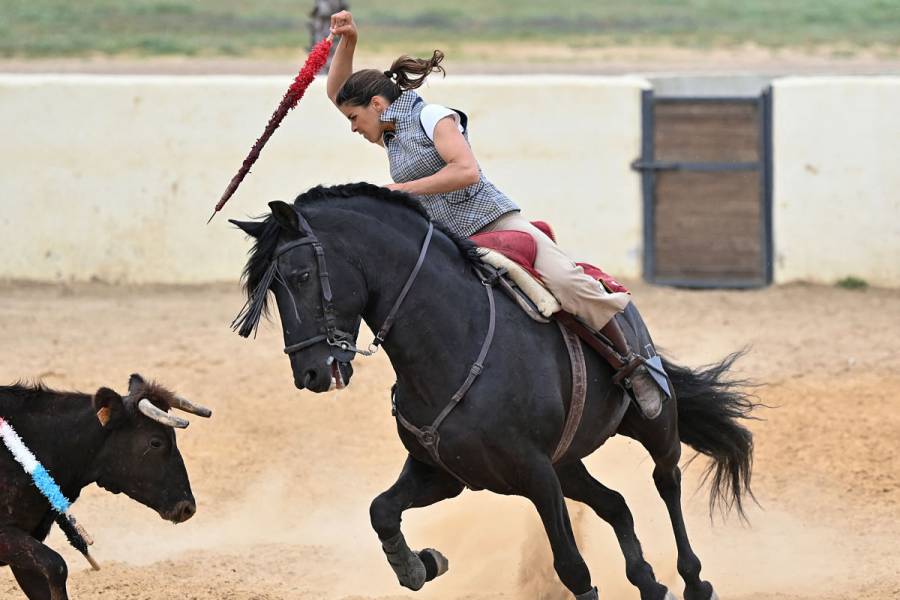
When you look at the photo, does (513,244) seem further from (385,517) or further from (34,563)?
(34,563)

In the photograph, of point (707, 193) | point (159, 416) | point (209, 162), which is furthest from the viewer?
point (707, 193)

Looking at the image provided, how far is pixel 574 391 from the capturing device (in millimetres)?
6320

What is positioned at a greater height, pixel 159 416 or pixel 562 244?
pixel 159 416

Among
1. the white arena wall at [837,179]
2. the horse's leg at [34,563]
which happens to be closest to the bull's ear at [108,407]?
the horse's leg at [34,563]

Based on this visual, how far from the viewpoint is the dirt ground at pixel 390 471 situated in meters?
7.96

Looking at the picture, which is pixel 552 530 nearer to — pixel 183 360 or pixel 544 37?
pixel 183 360

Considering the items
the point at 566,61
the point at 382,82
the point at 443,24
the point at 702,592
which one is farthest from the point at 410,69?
the point at 443,24

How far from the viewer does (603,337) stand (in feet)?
21.5

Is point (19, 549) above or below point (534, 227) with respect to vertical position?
below

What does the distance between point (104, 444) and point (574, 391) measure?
200 centimetres

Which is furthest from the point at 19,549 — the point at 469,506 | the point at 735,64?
the point at 735,64

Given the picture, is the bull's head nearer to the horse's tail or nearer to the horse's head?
the horse's head

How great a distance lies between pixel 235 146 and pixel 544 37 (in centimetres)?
1498

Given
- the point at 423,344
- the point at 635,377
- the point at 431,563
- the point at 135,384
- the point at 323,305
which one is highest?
the point at 323,305
